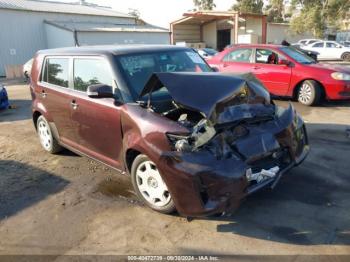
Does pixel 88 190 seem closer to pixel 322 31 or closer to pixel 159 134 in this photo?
pixel 159 134

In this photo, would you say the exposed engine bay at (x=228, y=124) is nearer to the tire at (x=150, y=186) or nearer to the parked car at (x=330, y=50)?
the tire at (x=150, y=186)

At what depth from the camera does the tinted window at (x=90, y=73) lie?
14.2ft

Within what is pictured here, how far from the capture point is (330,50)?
2570 cm

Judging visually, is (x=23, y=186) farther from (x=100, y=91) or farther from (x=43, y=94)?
(x=100, y=91)

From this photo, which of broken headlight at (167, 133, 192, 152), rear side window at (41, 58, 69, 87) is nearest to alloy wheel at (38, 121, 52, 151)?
rear side window at (41, 58, 69, 87)

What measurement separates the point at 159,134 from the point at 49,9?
2938 centimetres

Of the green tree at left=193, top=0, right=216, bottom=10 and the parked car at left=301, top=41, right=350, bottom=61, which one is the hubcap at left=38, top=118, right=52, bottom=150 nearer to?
the parked car at left=301, top=41, right=350, bottom=61

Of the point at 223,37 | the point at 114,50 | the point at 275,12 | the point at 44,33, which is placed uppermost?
the point at 275,12

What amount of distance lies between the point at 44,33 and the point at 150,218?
90.2 feet

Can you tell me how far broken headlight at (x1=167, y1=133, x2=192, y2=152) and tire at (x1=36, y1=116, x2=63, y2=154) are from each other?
3.07 meters

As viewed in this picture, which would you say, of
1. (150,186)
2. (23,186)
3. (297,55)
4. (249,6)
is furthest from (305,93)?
(249,6)

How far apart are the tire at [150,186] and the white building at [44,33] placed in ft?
72.0

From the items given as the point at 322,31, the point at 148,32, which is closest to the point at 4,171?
the point at 148,32

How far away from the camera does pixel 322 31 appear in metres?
33.7
